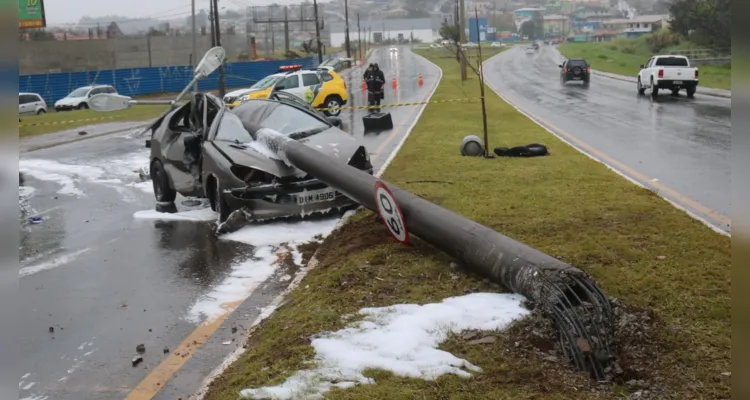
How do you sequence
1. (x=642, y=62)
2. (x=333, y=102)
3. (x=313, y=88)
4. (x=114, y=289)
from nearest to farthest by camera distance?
1. (x=114, y=289)
2. (x=313, y=88)
3. (x=333, y=102)
4. (x=642, y=62)

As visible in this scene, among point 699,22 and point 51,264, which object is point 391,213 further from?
point 699,22

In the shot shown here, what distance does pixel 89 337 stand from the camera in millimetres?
5895

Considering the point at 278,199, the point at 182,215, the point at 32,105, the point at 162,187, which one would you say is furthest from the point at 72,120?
the point at 278,199

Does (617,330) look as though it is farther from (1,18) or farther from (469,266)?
(1,18)

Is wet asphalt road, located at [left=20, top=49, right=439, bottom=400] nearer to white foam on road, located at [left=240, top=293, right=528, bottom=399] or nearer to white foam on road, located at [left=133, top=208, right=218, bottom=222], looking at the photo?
white foam on road, located at [left=133, top=208, right=218, bottom=222]

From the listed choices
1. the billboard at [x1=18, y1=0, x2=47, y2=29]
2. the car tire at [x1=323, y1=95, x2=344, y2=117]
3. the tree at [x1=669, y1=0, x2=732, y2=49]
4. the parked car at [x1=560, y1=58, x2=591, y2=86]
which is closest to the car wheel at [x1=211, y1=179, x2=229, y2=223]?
the car tire at [x1=323, y1=95, x2=344, y2=117]

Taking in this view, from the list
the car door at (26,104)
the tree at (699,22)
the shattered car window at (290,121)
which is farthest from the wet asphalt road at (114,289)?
the tree at (699,22)

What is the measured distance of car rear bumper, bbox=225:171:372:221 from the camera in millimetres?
9047

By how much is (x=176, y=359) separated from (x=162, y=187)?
20.6ft

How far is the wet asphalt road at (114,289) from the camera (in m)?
5.15

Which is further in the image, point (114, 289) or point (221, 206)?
point (221, 206)

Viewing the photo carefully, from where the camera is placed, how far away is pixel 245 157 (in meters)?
9.35

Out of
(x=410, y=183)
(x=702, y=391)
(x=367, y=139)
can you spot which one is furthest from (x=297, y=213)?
(x=367, y=139)

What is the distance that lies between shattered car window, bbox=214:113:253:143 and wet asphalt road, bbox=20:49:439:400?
3.96 feet
